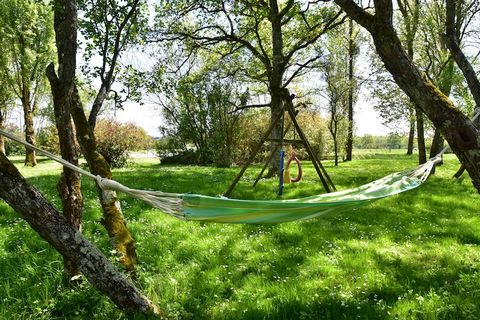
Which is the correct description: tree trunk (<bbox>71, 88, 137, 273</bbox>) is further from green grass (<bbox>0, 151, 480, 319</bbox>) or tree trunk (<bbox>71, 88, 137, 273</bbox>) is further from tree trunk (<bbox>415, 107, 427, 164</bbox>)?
tree trunk (<bbox>415, 107, 427, 164</bbox>)

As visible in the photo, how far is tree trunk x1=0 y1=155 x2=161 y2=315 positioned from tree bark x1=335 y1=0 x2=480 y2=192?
11.1 ft

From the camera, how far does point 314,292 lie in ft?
12.9

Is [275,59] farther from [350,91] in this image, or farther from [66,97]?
[350,91]

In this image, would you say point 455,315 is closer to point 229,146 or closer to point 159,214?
point 159,214

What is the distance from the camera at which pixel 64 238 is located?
275 cm

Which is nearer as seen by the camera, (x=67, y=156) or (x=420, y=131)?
(x=67, y=156)

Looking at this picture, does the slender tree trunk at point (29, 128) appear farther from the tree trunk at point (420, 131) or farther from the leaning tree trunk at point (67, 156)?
the tree trunk at point (420, 131)

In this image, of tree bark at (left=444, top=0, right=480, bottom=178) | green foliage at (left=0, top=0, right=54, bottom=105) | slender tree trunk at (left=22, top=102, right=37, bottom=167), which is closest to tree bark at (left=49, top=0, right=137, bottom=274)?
tree bark at (left=444, top=0, right=480, bottom=178)

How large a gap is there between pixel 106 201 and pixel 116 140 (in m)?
18.4

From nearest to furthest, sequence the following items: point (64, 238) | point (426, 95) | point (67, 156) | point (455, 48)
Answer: point (64, 238) → point (426, 95) → point (67, 156) → point (455, 48)

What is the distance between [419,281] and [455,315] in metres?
0.90

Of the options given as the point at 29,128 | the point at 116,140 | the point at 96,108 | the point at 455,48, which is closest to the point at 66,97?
the point at 96,108

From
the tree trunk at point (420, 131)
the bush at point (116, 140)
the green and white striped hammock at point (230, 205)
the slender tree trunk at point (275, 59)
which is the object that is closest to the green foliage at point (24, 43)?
the bush at point (116, 140)

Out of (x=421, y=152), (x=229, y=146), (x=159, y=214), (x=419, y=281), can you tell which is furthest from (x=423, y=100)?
(x=229, y=146)
